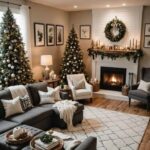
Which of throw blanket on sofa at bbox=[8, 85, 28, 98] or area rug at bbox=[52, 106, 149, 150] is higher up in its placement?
throw blanket on sofa at bbox=[8, 85, 28, 98]

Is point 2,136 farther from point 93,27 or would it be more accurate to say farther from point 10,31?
point 93,27

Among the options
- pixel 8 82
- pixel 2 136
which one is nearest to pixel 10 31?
pixel 8 82

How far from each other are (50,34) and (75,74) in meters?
1.72

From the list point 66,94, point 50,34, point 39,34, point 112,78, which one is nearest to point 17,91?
point 66,94

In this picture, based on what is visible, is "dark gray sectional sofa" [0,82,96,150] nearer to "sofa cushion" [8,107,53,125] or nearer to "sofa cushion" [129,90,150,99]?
"sofa cushion" [8,107,53,125]

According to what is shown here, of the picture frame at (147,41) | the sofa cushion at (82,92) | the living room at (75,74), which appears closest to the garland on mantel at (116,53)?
→ the living room at (75,74)

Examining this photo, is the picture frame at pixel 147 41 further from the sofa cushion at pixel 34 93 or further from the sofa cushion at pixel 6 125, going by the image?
the sofa cushion at pixel 6 125

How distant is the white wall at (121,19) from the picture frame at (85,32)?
0.84 feet

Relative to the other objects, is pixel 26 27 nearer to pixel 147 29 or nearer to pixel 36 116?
pixel 36 116

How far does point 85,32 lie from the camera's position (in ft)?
25.4

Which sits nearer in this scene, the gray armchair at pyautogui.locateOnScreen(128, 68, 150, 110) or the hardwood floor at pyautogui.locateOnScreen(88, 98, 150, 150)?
the gray armchair at pyautogui.locateOnScreen(128, 68, 150, 110)

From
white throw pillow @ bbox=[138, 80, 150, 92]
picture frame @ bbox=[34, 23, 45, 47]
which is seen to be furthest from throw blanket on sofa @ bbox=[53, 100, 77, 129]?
picture frame @ bbox=[34, 23, 45, 47]

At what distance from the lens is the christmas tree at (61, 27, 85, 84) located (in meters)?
7.21

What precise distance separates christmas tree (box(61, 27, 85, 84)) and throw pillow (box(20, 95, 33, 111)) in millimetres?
2852
